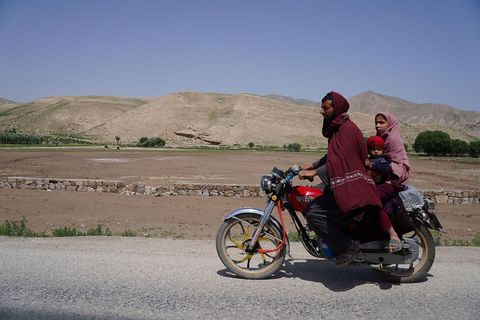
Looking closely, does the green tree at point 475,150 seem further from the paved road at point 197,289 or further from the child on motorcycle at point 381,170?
the child on motorcycle at point 381,170

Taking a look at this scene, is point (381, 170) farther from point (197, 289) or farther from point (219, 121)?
point (219, 121)

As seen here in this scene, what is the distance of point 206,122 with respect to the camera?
114 meters

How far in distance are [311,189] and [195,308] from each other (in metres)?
→ 1.94

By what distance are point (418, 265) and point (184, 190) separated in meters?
14.3

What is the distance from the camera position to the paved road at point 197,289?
4250 millimetres

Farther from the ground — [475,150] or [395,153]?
[395,153]

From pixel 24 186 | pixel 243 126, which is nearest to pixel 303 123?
pixel 243 126

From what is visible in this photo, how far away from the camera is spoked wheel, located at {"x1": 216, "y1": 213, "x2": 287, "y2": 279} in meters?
5.39

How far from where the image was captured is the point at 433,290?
500cm

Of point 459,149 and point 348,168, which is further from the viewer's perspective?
point 459,149

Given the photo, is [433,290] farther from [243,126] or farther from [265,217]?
[243,126]

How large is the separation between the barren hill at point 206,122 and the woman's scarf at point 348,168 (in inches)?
3212

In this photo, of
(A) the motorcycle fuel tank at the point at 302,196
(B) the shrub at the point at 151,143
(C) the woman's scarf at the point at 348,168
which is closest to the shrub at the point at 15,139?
(B) the shrub at the point at 151,143

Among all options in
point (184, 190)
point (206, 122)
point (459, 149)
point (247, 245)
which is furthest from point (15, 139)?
point (247, 245)
